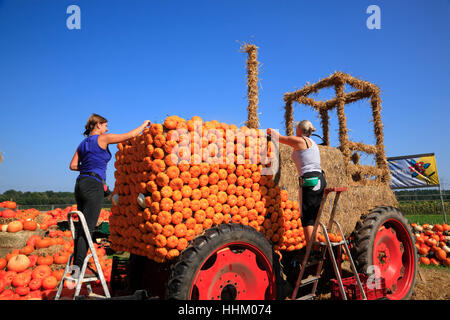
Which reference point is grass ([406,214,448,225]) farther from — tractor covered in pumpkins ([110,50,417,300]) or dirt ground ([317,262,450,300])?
tractor covered in pumpkins ([110,50,417,300])

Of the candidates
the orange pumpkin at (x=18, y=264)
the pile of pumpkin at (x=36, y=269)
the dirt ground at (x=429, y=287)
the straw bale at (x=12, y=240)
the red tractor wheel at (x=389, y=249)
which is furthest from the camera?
the straw bale at (x=12, y=240)

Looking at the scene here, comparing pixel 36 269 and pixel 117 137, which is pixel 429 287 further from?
pixel 36 269

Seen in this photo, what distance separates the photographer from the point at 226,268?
314 centimetres

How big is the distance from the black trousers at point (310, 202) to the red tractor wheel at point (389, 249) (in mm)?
1398

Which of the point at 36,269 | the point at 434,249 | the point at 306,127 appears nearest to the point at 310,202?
the point at 306,127

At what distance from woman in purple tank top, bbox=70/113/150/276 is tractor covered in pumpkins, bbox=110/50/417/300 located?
1.12 ft

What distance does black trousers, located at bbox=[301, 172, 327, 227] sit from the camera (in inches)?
155

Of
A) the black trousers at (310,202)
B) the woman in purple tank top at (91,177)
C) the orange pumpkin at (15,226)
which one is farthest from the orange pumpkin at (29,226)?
the black trousers at (310,202)

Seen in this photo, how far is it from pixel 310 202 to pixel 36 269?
6.60 m

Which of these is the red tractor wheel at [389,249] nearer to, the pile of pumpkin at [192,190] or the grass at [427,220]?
the pile of pumpkin at [192,190]

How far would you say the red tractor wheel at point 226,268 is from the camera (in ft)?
9.27

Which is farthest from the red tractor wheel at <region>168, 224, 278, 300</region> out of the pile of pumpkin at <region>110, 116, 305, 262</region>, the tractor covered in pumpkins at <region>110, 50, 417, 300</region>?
the pile of pumpkin at <region>110, 116, 305, 262</region>
